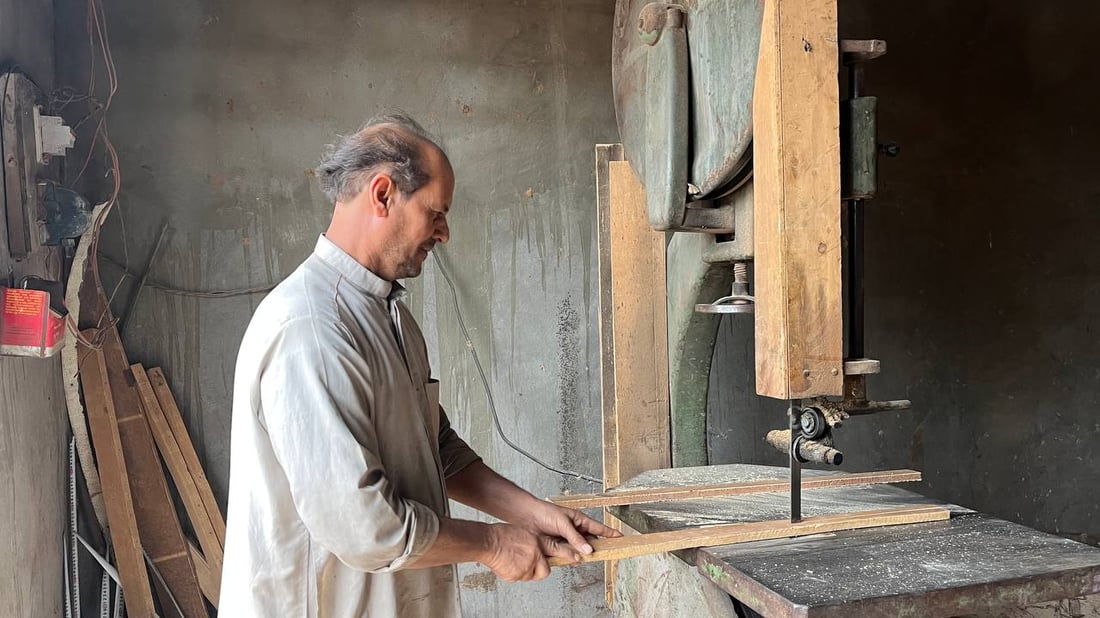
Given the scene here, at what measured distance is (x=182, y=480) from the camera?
296 cm

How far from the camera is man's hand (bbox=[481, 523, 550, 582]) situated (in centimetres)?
133

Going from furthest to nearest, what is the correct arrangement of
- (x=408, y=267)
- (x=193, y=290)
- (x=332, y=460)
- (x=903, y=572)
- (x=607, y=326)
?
(x=193, y=290), (x=607, y=326), (x=408, y=267), (x=903, y=572), (x=332, y=460)

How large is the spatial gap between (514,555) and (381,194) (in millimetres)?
666

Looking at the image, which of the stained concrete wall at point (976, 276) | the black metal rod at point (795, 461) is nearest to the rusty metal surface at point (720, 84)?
the black metal rod at point (795, 461)

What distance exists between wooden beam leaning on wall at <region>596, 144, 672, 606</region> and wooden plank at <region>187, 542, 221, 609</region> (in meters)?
1.54

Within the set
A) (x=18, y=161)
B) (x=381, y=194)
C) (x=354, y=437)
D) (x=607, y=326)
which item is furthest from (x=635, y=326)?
(x=18, y=161)

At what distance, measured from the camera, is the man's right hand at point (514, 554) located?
133 cm

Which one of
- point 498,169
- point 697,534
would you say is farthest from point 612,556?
point 498,169

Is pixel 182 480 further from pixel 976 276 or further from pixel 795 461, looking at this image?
pixel 976 276

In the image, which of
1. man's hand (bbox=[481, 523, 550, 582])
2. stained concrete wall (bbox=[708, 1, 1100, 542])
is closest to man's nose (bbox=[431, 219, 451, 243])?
man's hand (bbox=[481, 523, 550, 582])

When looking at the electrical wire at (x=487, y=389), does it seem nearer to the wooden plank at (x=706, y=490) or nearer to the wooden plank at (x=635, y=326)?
the wooden plank at (x=635, y=326)

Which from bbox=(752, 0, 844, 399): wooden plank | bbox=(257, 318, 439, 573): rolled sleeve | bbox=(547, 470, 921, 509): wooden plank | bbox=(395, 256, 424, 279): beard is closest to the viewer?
bbox=(257, 318, 439, 573): rolled sleeve

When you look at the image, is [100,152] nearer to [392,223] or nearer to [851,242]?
[392,223]

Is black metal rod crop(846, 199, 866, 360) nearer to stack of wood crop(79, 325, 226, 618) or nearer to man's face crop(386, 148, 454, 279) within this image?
man's face crop(386, 148, 454, 279)
